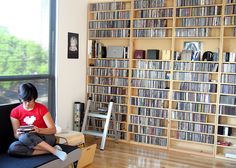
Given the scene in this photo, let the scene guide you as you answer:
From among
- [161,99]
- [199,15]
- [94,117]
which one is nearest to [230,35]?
[199,15]

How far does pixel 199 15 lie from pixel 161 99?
4.70 ft

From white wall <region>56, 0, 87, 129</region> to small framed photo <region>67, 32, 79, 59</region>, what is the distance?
69 mm

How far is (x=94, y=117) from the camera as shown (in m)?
5.12

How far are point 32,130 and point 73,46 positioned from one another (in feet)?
7.37

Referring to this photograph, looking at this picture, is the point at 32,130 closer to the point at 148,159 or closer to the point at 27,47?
the point at 27,47

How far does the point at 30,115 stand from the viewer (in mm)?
3123

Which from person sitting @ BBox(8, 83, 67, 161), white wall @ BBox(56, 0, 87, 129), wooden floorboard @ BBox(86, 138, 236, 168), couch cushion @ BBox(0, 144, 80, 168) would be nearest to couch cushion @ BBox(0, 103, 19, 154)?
person sitting @ BBox(8, 83, 67, 161)

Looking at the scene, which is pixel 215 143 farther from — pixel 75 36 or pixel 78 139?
pixel 75 36

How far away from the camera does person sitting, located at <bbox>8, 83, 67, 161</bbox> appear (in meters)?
2.88

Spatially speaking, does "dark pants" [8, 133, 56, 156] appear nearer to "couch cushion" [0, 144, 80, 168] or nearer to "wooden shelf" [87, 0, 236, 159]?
"couch cushion" [0, 144, 80, 168]

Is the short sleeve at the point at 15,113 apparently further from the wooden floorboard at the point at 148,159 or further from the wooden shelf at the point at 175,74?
the wooden shelf at the point at 175,74

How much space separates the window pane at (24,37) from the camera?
3.76m

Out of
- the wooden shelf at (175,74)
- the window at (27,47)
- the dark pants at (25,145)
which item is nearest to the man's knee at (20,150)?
the dark pants at (25,145)

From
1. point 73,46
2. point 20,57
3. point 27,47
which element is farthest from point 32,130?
point 73,46
